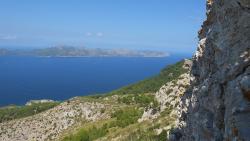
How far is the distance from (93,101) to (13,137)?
18.0 m

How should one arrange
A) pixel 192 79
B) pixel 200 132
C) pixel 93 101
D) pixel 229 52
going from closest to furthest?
pixel 229 52, pixel 200 132, pixel 192 79, pixel 93 101

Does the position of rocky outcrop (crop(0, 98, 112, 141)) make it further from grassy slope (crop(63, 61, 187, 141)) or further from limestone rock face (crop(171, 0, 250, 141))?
limestone rock face (crop(171, 0, 250, 141))

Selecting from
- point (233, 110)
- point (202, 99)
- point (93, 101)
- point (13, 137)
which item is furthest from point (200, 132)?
point (13, 137)

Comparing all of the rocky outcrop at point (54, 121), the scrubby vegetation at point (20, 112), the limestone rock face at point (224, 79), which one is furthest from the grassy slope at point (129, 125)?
the scrubby vegetation at point (20, 112)

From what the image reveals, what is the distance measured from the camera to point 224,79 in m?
10.7

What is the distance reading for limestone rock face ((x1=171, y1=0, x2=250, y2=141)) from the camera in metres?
9.42

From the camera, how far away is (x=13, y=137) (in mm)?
83812

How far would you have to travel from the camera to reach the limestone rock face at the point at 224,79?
371 inches

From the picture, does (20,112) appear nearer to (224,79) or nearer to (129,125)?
(129,125)

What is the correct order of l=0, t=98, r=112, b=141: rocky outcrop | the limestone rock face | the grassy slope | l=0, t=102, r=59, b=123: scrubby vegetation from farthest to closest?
l=0, t=102, r=59, b=123: scrubby vegetation < l=0, t=98, r=112, b=141: rocky outcrop < the grassy slope < the limestone rock face

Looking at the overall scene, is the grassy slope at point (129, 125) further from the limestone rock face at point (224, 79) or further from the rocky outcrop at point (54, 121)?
the limestone rock face at point (224, 79)

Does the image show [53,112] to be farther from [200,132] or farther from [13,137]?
[200,132]

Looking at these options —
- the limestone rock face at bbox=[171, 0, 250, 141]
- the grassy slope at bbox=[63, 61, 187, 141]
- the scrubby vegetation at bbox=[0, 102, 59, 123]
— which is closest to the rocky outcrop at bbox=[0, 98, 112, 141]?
the grassy slope at bbox=[63, 61, 187, 141]

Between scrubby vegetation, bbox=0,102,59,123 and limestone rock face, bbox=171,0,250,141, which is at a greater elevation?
limestone rock face, bbox=171,0,250,141
